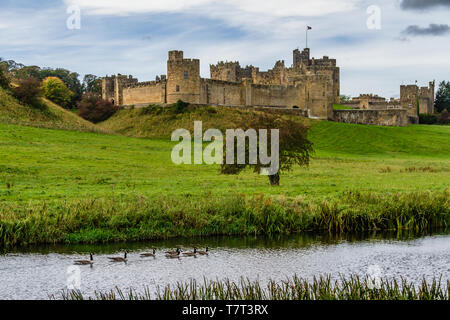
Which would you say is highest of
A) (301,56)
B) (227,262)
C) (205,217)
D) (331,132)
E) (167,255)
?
(301,56)

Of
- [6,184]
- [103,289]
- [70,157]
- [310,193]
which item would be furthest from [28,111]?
[103,289]

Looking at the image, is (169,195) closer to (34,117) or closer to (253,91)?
(34,117)

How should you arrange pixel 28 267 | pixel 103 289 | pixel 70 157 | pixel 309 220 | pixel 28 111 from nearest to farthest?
pixel 103 289 → pixel 28 267 → pixel 309 220 → pixel 70 157 → pixel 28 111

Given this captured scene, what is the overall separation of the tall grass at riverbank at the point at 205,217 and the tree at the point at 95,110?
2092 inches

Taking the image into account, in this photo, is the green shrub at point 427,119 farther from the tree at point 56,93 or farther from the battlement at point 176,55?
the tree at point 56,93

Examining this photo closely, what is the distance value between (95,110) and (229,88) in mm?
16454

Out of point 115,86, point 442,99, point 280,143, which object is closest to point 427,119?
point 442,99

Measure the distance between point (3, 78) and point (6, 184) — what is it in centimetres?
4072

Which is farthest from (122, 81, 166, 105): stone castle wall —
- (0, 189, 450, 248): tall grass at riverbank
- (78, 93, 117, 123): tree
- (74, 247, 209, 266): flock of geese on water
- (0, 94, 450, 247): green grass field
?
(74, 247, 209, 266): flock of geese on water

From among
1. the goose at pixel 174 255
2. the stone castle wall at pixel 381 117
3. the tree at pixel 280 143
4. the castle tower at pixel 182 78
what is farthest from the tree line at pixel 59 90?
the goose at pixel 174 255

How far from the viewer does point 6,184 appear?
90.1ft

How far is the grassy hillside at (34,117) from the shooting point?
54.4m

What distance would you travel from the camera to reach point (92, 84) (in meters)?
106
